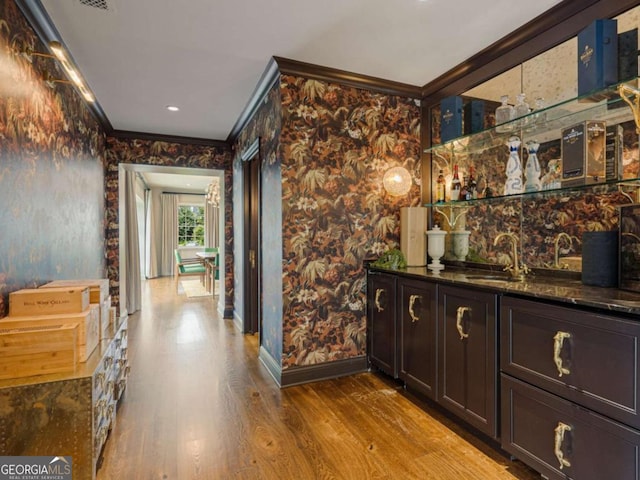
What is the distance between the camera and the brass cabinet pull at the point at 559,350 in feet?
5.01

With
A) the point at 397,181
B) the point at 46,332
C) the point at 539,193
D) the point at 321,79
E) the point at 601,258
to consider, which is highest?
the point at 321,79

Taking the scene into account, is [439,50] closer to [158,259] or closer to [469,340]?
[469,340]

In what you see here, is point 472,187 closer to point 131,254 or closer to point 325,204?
point 325,204

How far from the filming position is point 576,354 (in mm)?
1492

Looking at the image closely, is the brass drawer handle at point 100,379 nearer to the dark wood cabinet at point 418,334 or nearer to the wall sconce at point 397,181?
the dark wood cabinet at point 418,334

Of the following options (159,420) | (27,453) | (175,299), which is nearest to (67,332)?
(27,453)

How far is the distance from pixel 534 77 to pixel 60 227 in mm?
3691

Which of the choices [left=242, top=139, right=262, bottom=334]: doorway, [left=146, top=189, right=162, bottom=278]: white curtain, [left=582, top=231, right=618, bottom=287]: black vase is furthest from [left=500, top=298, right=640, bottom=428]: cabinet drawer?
[left=146, top=189, right=162, bottom=278]: white curtain

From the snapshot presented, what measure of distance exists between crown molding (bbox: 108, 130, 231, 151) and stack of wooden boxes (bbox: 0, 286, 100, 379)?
345 cm

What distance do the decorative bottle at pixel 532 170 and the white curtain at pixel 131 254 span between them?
→ 17.9ft

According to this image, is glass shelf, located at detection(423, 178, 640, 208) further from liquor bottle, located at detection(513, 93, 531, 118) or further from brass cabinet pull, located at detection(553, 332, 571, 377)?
brass cabinet pull, located at detection(553, 332, 571, 377)

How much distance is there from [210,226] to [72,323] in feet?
30.2

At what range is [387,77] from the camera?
3.07 m

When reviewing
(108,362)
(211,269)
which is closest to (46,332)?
(108,362)
